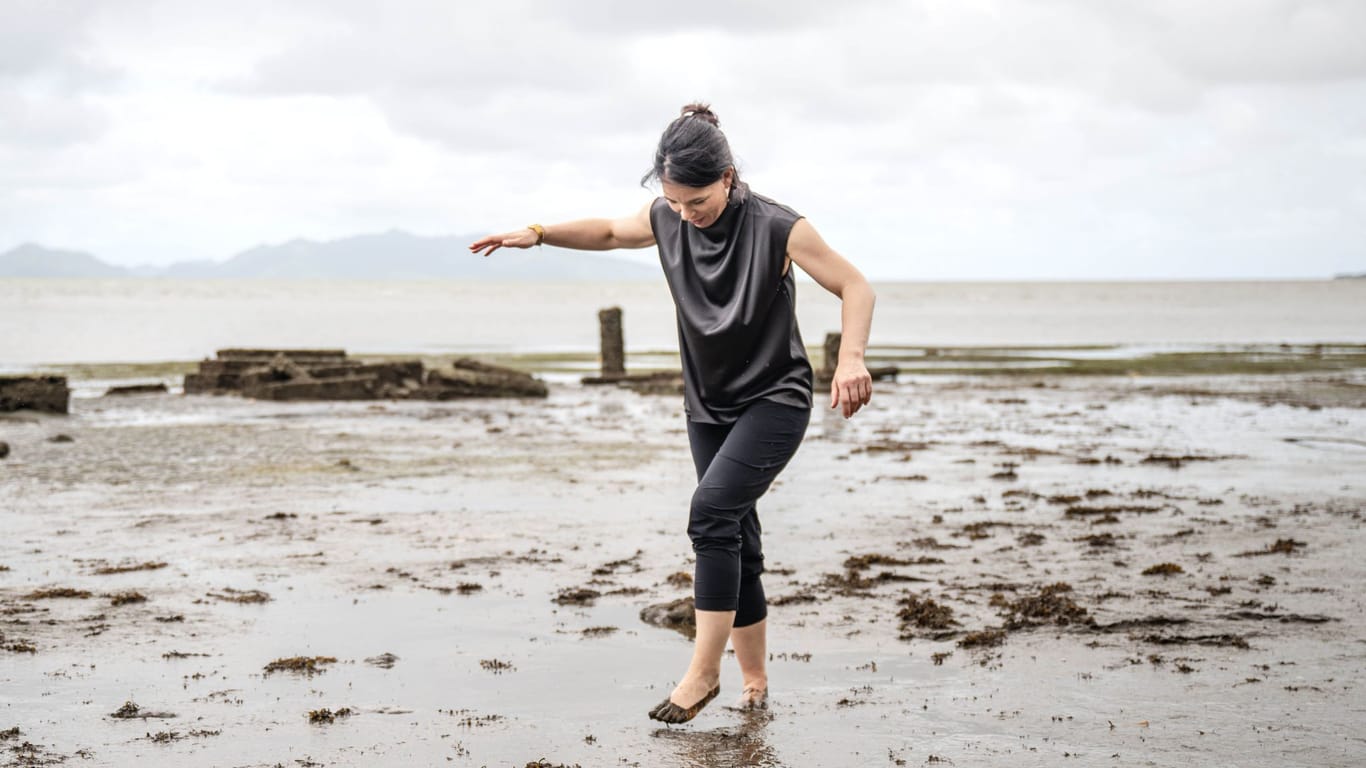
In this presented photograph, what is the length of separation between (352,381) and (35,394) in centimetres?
456

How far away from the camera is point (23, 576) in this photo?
6.92 m

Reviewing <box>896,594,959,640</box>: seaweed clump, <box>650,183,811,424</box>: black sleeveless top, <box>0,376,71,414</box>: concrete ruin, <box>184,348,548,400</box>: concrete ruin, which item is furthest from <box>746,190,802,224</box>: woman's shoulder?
<box>184,348,548,400</box>: concrete ruin

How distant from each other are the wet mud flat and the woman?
532 millimetres

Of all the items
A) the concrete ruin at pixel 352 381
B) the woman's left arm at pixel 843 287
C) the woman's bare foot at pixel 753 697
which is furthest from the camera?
the concrete ruin at pixel 352 381

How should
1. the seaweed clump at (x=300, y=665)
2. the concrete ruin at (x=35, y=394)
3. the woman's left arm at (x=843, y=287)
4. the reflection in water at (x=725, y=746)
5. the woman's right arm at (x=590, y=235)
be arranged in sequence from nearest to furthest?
1. the reflection in water at (x=725, y=746)
2. the woman's left arm at (x=843, y=287)
3. the woman's right arm at (x=590, y=235)
4. the seaweed clump at (x=300, y=665)
5. the concrete ruin at (x=35, y=394)

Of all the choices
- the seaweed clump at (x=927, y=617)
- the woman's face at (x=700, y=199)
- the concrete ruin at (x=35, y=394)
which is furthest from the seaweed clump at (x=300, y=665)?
the concrete ruin at (x=35, y=394)

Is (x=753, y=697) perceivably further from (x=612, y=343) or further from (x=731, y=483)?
(x=612, y=343)

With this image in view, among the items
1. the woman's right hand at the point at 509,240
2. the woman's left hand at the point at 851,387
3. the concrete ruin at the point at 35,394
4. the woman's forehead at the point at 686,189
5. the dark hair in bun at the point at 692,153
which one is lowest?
the concrete ruin at the point at 35,394

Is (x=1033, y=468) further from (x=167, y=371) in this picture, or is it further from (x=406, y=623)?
(x=167, y=371)

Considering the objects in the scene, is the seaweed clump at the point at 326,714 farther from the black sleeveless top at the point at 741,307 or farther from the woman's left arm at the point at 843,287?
the woman's left arm at the point at 843,287

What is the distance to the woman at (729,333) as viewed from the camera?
4223mm

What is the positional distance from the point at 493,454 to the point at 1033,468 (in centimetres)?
534

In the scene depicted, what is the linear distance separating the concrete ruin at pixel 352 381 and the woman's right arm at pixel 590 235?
16.1 meters

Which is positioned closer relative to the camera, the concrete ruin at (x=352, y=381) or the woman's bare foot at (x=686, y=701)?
the woman's bare foot at (x=686, y=701)
